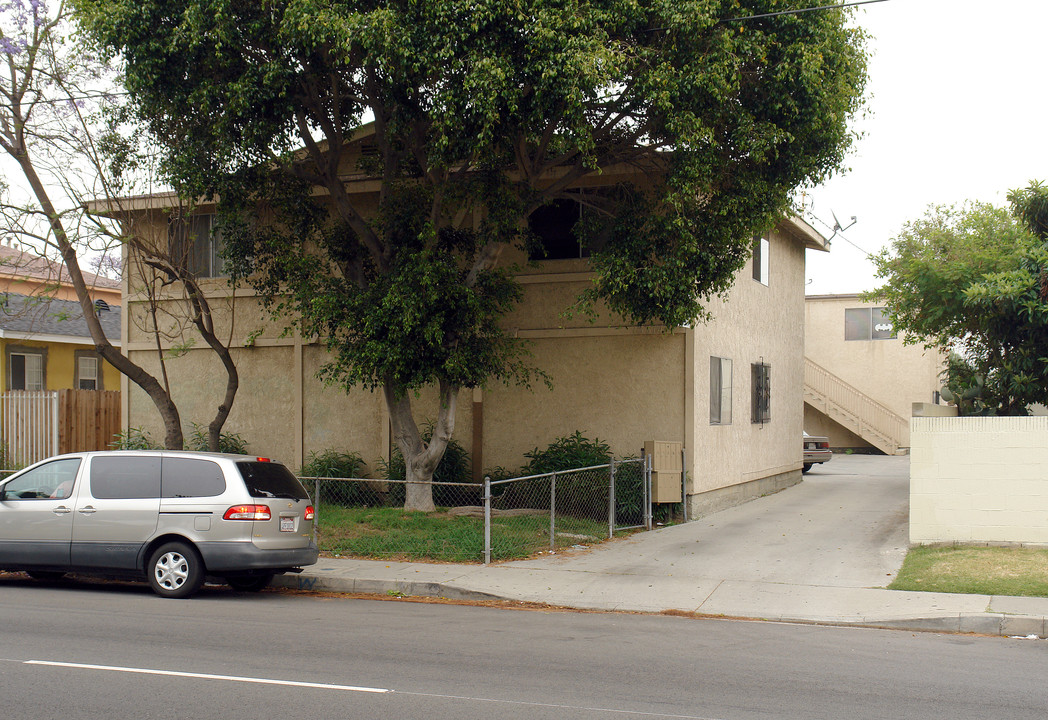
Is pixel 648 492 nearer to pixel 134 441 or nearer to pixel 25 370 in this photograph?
pixel 134 441

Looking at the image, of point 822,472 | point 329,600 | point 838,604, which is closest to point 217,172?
point 329,600

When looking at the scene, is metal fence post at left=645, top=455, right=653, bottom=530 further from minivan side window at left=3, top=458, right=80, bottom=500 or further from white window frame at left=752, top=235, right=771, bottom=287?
minivan side window at left=3, top=458, right=80, bottom=500

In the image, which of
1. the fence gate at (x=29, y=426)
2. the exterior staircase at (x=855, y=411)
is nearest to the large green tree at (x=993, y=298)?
the exterior staircase at (x=855, y=411)

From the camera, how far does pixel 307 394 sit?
17.7 metres

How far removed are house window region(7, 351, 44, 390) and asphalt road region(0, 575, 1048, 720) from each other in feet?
51.2

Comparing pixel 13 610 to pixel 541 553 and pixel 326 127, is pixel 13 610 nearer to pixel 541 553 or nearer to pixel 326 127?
pixel 541 553

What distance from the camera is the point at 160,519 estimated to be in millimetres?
10133

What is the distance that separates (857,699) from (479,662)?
9.12 ft

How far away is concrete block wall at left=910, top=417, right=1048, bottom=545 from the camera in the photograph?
11883 mm

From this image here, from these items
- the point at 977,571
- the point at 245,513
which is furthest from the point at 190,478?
the point at 977,571

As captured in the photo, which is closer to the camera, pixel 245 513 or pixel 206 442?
pixel 245 513

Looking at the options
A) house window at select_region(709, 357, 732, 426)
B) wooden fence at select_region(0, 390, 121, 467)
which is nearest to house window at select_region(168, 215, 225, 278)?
wooden fence at select_region(0, 390, 121, 467)

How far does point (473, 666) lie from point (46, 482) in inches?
251

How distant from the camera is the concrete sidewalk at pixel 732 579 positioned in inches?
369
